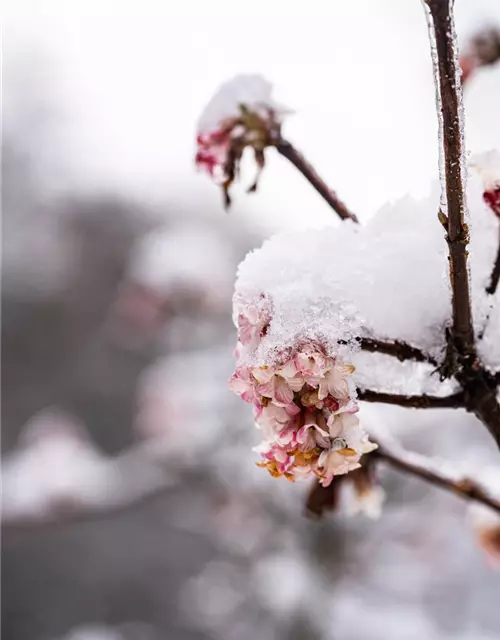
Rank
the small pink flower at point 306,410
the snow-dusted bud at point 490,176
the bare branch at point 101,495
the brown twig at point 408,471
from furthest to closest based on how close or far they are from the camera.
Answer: the bare branch at point 101,495
the brown twig at point 408,471
the snow-dusted bud at point 490,176
the small pink flower at point 306,410

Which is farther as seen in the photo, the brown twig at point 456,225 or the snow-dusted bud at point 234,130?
the snow-dusted bud at point 234,130

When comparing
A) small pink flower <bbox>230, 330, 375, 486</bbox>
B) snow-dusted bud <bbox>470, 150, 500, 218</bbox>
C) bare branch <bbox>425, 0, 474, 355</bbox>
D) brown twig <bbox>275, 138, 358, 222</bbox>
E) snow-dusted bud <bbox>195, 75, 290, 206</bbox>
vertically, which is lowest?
small pink flower <bbox>230, 330, 375, 486</bbox>

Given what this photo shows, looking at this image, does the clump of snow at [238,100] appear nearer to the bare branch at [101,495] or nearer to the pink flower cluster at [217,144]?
the pink flower cluster at [217,144]

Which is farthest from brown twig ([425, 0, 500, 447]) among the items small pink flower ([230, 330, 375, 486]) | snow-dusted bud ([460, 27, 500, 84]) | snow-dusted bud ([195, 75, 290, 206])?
snow-dusted bud ([460, 27, 500, 84])

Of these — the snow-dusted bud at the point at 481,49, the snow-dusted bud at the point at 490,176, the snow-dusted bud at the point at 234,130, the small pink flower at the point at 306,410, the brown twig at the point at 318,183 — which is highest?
the snow-dusted bud at the point at 481,49

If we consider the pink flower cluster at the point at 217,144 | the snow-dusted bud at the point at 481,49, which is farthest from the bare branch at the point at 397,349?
the snow-dusted bud at the point at 481,49

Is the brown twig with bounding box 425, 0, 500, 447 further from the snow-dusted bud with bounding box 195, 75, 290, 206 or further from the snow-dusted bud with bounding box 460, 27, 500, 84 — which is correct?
the snow-dusted bud with bounding box 460, 27, 500, 84
